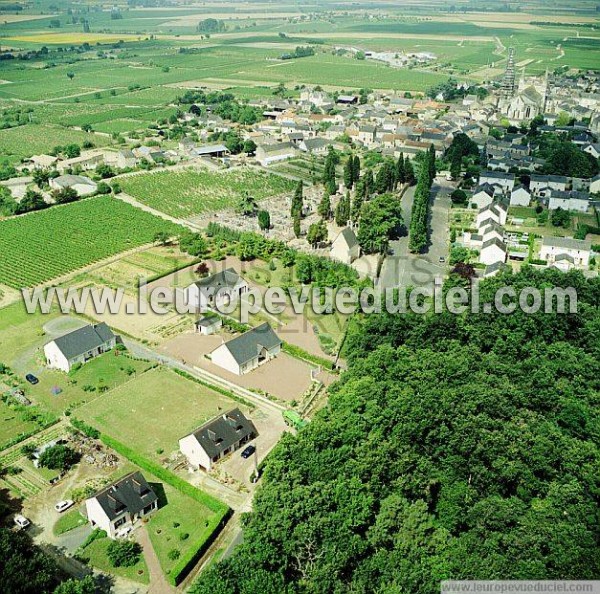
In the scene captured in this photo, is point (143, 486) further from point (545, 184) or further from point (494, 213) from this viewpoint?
point (545, 184)

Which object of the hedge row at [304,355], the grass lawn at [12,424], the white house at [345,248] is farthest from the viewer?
the white house at [345,248]

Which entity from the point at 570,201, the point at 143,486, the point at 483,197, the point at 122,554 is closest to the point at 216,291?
the point at 143,486

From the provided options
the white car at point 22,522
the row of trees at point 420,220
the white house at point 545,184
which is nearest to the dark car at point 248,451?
the white car at point 22,522

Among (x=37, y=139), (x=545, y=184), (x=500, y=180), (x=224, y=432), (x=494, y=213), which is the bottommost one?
(x=224, y=432)

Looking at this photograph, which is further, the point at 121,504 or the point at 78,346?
the point at 78,346

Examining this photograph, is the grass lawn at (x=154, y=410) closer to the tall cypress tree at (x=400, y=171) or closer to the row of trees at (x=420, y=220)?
the row of trees at (x=420, y=220)

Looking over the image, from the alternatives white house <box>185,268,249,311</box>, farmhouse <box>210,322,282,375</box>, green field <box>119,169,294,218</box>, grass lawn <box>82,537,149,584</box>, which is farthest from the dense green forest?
green field <box>119,169,294,218</box>
